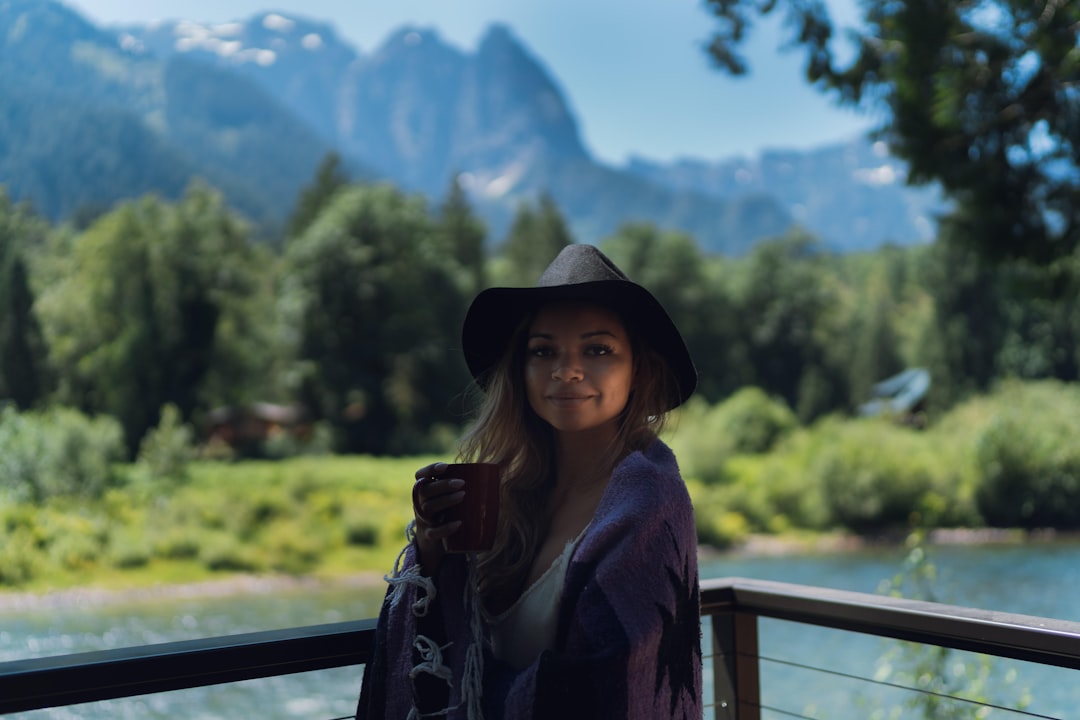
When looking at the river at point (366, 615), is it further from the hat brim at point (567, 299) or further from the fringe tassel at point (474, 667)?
the fringe tassel at point (474, 667)

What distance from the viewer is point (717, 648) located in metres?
1.76

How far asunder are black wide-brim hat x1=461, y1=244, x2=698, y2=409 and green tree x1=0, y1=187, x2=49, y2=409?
19.4m

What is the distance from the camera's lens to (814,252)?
100ft

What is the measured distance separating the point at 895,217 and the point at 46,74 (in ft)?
210

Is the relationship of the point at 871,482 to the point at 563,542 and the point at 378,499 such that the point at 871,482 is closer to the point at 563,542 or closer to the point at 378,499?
the point at 378,499

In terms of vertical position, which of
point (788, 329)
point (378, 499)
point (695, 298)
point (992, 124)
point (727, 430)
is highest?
point (695, 298)

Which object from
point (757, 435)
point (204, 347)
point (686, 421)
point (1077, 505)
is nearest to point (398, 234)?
point (204, 347)

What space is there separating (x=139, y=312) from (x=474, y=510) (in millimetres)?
21507

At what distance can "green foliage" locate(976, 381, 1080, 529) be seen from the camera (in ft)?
66.3

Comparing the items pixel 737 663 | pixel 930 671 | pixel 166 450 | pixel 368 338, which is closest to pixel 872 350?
pixel 368 338

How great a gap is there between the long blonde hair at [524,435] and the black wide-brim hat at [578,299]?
0.04 ft

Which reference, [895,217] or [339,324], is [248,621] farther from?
[895,217]

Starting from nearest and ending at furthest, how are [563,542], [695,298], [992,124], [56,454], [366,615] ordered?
[563,542]
[992,124]
[366,615]
[56,454]
[695,298]

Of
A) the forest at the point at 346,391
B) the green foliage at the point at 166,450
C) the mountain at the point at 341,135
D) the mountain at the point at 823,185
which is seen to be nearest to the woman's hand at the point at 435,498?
the forest at the point at 346,391
